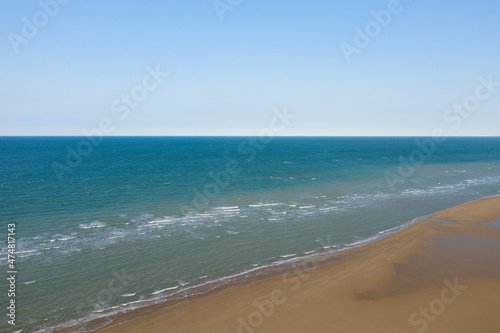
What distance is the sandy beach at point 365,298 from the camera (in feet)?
42.3

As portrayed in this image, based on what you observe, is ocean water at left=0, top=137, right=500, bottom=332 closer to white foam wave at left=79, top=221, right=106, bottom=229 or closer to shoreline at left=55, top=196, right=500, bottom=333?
white foam wave at left=79, top=221, right=106, bottom=229

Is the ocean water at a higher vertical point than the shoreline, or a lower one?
higher

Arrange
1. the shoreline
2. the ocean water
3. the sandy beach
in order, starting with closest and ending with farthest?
the sandy beach
the shoreline
the ocean water

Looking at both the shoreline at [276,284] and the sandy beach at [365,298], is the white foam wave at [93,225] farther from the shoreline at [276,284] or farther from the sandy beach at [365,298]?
the sandy beach at [365,298]

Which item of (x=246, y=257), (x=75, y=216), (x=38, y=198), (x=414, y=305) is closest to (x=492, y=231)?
(x=414, y=305)

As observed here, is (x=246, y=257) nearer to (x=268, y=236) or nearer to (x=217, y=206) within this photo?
(x=268, y=236)

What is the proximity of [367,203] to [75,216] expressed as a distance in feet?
108

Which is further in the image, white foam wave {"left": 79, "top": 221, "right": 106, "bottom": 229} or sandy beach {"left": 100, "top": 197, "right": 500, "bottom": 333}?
white foam wave {"left": 79, "top": 221, "right": 106, "bottom": 229}

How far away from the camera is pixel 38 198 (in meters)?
34.6

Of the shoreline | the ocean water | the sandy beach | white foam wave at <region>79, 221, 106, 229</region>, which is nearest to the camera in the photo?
the sandy beach

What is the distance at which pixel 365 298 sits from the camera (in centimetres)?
1505

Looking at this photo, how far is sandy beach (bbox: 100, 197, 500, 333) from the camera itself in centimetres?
1288

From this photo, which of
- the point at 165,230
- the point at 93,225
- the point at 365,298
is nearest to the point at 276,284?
the point at 365,298

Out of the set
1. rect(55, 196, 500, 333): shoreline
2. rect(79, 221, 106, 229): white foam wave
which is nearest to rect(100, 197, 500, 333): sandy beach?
rect(55, 196, 500, 333): shoreline
